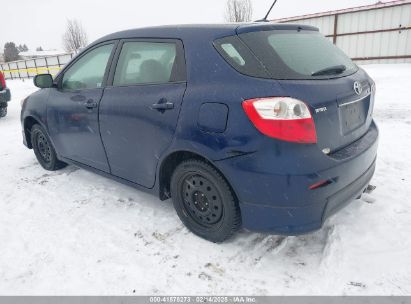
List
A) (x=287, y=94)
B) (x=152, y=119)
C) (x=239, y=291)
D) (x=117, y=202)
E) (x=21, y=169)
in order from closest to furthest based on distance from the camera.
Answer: (x=287, y=94) → (x=239, y=291) → (x=152, y=119) → (x=117, y=202) → (x=21, y=169)

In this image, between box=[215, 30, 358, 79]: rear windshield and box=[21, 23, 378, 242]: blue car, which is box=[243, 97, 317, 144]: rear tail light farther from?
box=[215, 30, 358, 79]: rear windshield

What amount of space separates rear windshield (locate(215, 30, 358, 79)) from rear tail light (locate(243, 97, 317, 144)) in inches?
8.7

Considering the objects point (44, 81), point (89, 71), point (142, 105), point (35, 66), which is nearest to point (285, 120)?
point (142, 105)

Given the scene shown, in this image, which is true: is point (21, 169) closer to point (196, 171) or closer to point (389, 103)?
point (196, 171)

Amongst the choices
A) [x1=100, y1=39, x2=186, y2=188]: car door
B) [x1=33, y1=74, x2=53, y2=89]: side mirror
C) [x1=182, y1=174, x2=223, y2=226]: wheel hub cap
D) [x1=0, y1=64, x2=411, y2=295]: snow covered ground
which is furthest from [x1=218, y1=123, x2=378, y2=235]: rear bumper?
[x1=33, y1=74, x2=53, y2=89]: side mirror

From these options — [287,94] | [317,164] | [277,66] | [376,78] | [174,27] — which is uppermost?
[174,27]

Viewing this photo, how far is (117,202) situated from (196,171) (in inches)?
54.7

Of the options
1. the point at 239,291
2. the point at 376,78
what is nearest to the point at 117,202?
the point at 239,291

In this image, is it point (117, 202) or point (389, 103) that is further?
point (389, 103)

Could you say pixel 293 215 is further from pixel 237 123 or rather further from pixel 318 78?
pixel 318 78

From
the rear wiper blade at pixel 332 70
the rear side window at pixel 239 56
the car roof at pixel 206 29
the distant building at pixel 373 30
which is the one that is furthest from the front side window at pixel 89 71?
the distant building at pixel 373 30

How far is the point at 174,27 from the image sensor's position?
2814mm

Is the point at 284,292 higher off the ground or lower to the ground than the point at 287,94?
lower

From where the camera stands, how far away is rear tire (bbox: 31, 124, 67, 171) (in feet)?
14.4
